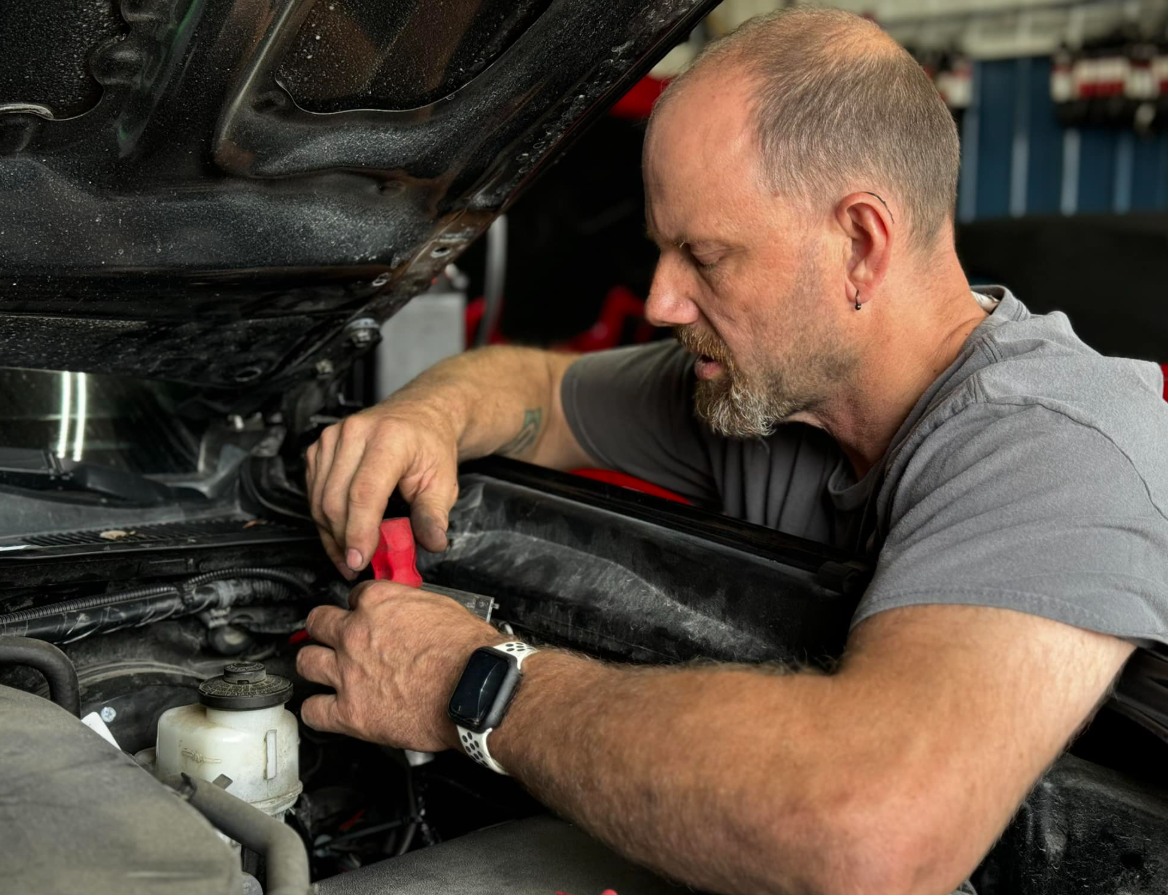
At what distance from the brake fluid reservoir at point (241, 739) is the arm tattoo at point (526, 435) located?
73 cm

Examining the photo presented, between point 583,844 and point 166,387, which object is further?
point 166,387

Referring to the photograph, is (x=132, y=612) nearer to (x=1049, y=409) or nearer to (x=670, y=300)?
(x=670, y=300)

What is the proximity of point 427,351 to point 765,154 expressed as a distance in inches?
62.8

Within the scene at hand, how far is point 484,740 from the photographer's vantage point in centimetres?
95

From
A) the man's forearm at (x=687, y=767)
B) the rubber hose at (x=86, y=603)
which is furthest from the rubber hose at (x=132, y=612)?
the man's forearm at (x=687, y=767)

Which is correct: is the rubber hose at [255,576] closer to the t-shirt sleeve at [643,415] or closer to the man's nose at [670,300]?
the man's nose at [670,300]

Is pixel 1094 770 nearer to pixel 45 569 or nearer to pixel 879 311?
pixel 879 311

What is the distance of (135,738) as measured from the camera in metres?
1.17

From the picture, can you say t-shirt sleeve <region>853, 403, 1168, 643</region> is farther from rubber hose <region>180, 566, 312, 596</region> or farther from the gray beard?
rubber hose <region>180, 566, 312, 596</region>

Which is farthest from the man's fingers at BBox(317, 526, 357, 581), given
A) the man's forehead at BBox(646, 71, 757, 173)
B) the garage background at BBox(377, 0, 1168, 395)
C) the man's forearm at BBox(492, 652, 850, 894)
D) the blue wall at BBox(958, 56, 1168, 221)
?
the blue wall at BBox(958, 56, 1168, 221)

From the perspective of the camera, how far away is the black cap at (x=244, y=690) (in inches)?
38.3

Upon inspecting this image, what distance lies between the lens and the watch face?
0.95 m

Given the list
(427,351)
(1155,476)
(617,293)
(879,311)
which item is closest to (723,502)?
(879,311)

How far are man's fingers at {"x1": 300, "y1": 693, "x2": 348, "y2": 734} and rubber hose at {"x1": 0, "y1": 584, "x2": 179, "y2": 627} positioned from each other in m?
0.22
